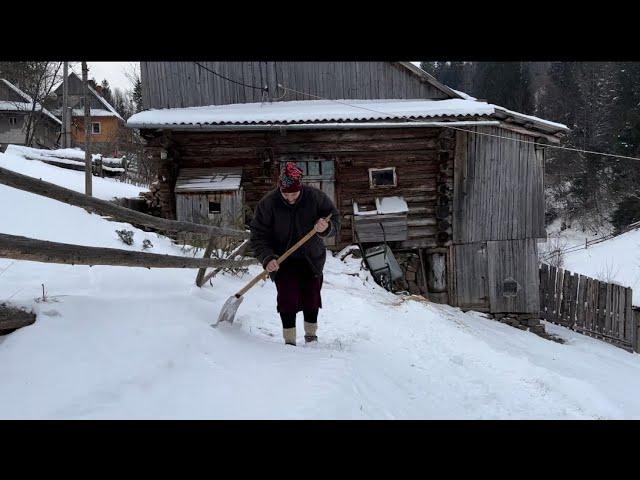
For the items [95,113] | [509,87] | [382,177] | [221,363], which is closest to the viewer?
[221,363]

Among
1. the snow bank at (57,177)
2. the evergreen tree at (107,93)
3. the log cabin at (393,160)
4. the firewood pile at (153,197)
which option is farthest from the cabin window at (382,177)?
the evergreen tree at (107,93)

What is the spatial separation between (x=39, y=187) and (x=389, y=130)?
10.2 m

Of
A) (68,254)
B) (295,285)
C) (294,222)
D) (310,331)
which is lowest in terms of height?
(310,331)

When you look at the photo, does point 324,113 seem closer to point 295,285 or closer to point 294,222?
point 294,222

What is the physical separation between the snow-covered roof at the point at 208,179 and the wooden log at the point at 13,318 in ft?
29.6

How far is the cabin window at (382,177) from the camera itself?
1248 centimetres

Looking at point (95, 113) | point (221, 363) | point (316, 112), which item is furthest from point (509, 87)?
point (221, 363)

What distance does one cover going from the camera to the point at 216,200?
11.9 metres

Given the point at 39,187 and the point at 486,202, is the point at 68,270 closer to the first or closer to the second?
the point at 39,187

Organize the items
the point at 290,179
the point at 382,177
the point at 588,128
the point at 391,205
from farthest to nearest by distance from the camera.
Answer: the point at 588,128
the point at 382,177
the point at 391,205
the point at 290,179

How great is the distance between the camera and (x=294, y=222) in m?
4.43

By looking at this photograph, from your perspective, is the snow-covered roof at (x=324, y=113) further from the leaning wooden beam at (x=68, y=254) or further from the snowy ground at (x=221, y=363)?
the leaning wooden beam at (x=68, y=254)

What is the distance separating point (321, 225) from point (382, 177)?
8719 millimetres

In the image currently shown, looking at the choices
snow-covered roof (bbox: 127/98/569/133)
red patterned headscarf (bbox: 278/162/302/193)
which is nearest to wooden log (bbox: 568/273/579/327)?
snow-covered roof (bbox: 127/98/569/133)
